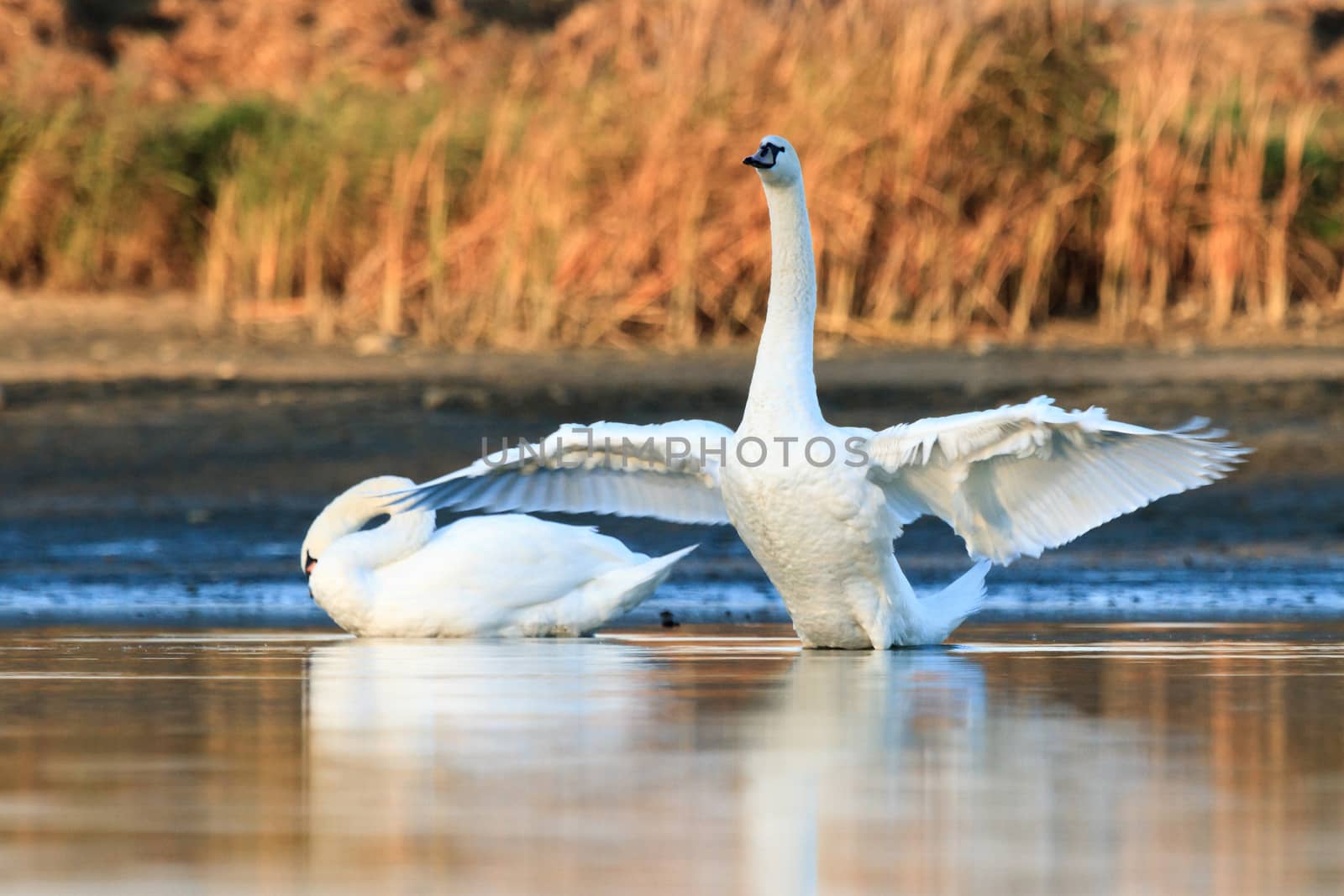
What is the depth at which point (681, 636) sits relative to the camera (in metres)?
8.34

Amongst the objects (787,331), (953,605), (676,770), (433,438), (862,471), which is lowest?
(676,770)

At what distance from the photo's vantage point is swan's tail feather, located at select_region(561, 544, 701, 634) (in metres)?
8.50

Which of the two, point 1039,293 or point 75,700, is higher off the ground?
point 1039,293

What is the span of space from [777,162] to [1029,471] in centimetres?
130

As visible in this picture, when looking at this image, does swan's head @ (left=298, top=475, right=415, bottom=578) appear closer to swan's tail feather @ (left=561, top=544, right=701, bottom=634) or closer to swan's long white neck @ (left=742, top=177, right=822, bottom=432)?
swan's tail feather @ (left=561, top=544, right=701, bottom=634)

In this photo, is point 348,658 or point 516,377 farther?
point 516,377

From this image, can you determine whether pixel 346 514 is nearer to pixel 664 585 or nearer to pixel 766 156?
pixel 664 585

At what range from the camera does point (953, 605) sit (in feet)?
26.6

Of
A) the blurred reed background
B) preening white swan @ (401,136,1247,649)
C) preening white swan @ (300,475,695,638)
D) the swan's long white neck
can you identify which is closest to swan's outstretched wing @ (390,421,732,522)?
preening white swan @ (401,136,1247,649)

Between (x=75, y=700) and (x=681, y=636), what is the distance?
252 cm

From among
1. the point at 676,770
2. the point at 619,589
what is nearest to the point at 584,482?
the point at 619,589

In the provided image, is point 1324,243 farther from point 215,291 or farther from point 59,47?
point 59,47

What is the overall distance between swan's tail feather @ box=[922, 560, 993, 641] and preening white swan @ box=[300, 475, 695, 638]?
33.4 inches

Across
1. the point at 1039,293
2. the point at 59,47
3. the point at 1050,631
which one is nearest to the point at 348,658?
the point at 1050,631
